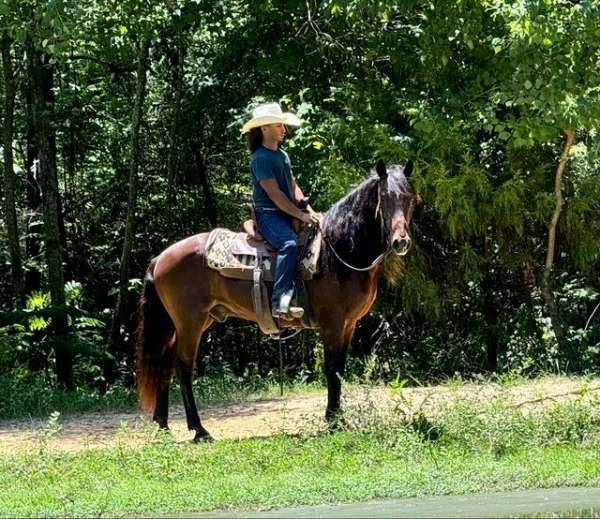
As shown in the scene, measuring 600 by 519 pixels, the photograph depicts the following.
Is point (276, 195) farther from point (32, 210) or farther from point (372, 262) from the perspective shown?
point (32, 210)

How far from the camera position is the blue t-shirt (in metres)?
8.64

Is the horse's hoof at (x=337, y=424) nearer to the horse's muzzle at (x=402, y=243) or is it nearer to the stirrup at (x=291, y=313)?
the stirrup at (x=291, y=313)

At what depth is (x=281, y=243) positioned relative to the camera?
339 inches

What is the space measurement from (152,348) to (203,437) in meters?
0.98

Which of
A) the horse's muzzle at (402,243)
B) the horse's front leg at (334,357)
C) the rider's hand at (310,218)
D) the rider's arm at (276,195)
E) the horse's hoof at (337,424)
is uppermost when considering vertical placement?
the rider's arm at (276,195)

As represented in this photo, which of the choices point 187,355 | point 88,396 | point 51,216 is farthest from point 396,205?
point 51,216

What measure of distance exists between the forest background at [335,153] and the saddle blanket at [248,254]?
2346mm

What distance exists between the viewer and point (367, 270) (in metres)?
8.63

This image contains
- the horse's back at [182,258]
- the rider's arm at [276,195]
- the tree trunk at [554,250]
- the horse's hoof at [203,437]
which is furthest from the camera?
the tree trunk at [554,250]

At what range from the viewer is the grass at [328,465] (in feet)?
21.9

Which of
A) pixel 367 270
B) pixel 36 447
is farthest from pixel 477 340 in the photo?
pixel 36 447

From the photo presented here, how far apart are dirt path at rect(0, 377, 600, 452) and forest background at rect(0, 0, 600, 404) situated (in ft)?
3.02

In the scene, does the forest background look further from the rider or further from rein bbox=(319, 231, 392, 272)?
rein bbox=(319, 231, 392, 272)

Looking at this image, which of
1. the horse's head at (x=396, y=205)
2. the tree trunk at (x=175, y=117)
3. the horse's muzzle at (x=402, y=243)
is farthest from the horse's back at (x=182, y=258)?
the tree trunk at (x=175, y=117)
